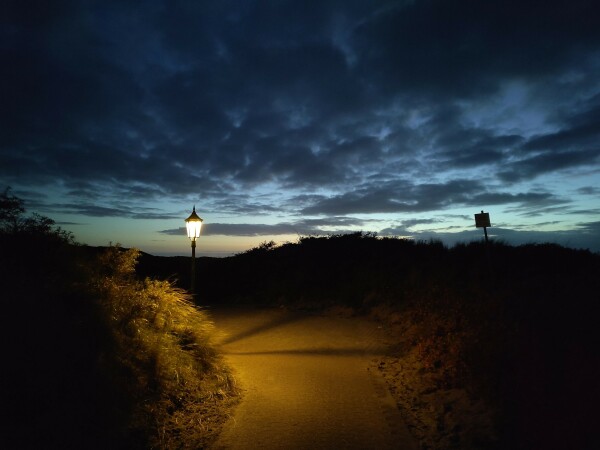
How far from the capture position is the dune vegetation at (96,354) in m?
4.44

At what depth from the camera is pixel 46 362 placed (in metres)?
4.72

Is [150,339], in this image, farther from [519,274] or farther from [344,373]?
[519,274]

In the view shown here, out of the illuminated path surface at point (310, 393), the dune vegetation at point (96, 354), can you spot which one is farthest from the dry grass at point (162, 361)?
Answer: the illuminated path surface at point (310, 393)

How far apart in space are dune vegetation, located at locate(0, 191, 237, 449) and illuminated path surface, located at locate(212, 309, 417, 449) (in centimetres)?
52

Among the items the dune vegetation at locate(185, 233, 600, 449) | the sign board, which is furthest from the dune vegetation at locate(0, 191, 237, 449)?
the sign board

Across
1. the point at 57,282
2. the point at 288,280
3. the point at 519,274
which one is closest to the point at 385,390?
the point at 57,282

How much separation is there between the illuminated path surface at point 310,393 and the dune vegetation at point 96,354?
20.4 inches

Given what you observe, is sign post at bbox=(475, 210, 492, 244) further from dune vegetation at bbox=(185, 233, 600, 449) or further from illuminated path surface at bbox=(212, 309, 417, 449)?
illuminated path surface at bbox=(212, 309, 417, 449)

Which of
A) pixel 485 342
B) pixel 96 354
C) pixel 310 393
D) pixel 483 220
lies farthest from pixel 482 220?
pixel 96 354

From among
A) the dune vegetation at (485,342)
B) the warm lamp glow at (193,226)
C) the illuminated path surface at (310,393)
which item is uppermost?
the warm lamp glow at (193,226)

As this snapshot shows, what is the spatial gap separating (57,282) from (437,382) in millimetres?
6336

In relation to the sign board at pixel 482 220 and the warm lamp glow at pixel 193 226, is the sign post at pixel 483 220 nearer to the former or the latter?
the sign board at pixel 482 220

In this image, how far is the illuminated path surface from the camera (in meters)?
5.15

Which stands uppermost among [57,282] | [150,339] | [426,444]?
[57,282]
